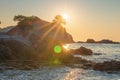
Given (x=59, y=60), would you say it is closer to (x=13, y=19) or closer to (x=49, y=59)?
(x=49, y=59)

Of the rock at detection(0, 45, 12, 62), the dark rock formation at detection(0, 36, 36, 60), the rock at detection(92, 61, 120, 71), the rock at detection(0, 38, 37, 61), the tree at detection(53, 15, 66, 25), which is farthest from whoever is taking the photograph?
the tree at detection(53, 15, 66, 25)

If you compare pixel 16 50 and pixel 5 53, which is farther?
pixel 16 50

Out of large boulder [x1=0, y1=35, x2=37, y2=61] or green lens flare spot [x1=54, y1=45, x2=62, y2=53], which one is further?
green lens flare spot [x1=54, y1=45, x2=62, y2=53]

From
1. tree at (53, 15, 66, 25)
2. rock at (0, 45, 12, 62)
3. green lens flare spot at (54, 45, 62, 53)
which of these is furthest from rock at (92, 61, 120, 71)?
tree at (53, 15, 66, 25)

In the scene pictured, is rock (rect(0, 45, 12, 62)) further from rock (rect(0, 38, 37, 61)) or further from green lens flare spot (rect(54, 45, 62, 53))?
green lens flare spot (rect(54, 45, 62, 53))

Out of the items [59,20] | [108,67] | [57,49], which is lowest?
[108,67]

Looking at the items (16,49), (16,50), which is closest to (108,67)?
(16,50)

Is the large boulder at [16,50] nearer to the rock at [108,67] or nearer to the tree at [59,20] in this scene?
the rock at [108,67]

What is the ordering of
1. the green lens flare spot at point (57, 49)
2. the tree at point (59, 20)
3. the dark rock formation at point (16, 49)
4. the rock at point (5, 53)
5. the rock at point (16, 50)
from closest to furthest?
the rock at point (5, 53) < the rock at point (16, 50) < the dark rock formation at point (16, 49) < the green lens flare spot at point (57, 49) < the tree at point (59, 20)

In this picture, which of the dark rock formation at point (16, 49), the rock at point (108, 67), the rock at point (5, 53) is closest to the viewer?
the rock at point (108, 67)

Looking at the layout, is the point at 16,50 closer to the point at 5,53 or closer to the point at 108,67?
the point at 5,53

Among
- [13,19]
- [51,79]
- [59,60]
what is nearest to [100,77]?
[51,79]

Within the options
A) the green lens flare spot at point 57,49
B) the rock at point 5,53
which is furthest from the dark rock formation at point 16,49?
the green lens flare spot at point 57,49

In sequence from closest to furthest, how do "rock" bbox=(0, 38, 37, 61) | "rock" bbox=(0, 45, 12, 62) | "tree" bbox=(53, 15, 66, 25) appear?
"rock" bbox=(0, 45, 12, 62) < "rock" bbox=(0, 38, 37, 61) < "tree" bbox=(53, 15, 66, 25)
